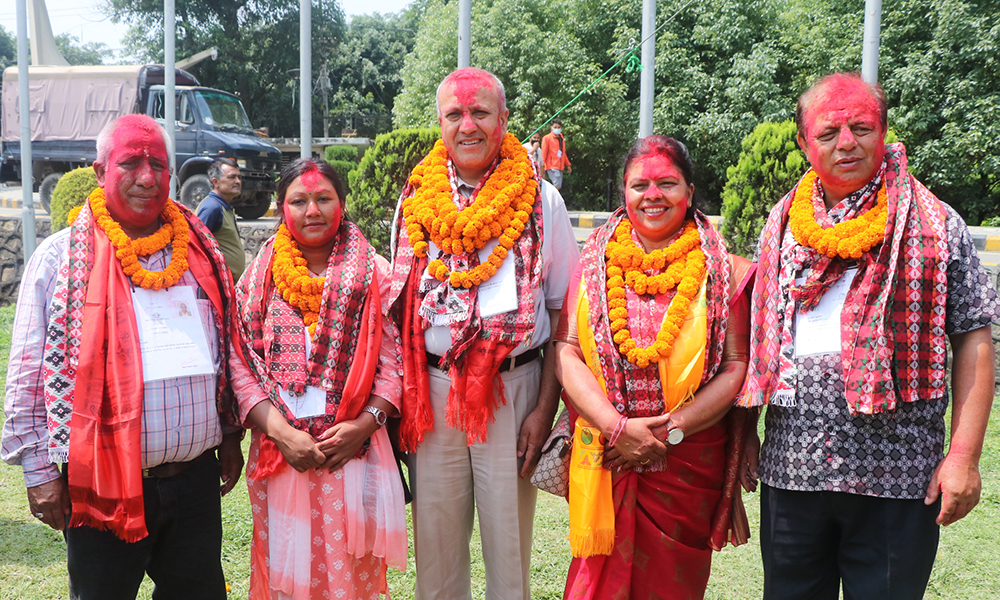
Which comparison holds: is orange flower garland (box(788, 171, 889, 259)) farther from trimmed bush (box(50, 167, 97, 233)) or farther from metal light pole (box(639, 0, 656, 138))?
trimmed bush (box(50, 167, 97, 233))

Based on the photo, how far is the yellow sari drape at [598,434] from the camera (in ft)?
7.98

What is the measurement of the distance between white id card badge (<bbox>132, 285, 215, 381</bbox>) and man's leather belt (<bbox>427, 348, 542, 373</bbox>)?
77cm

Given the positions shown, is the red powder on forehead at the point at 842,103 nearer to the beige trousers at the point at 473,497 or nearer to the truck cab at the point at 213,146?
the beige trousers at the point at 473,497

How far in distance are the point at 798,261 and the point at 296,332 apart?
1.70m

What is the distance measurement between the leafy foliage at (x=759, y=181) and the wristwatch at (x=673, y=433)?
4666 millimetres

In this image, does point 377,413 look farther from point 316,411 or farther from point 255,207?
point 255,207

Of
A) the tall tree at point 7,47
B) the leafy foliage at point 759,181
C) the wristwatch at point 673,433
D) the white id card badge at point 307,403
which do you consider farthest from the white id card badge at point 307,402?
the tall tree at point 7,47

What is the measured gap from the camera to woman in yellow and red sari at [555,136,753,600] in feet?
8.02

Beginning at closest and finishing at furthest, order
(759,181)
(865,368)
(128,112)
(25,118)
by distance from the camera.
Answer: (865,368), (759,181), (25,118), (128,112)

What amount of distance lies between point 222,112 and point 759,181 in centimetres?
984

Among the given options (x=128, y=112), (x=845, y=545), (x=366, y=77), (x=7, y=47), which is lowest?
(x=845, y=545)

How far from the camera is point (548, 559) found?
3693mm

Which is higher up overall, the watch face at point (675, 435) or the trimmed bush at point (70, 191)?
the trimmed bush at point (70, 191)

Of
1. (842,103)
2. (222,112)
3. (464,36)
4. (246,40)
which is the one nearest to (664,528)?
(842,103)
